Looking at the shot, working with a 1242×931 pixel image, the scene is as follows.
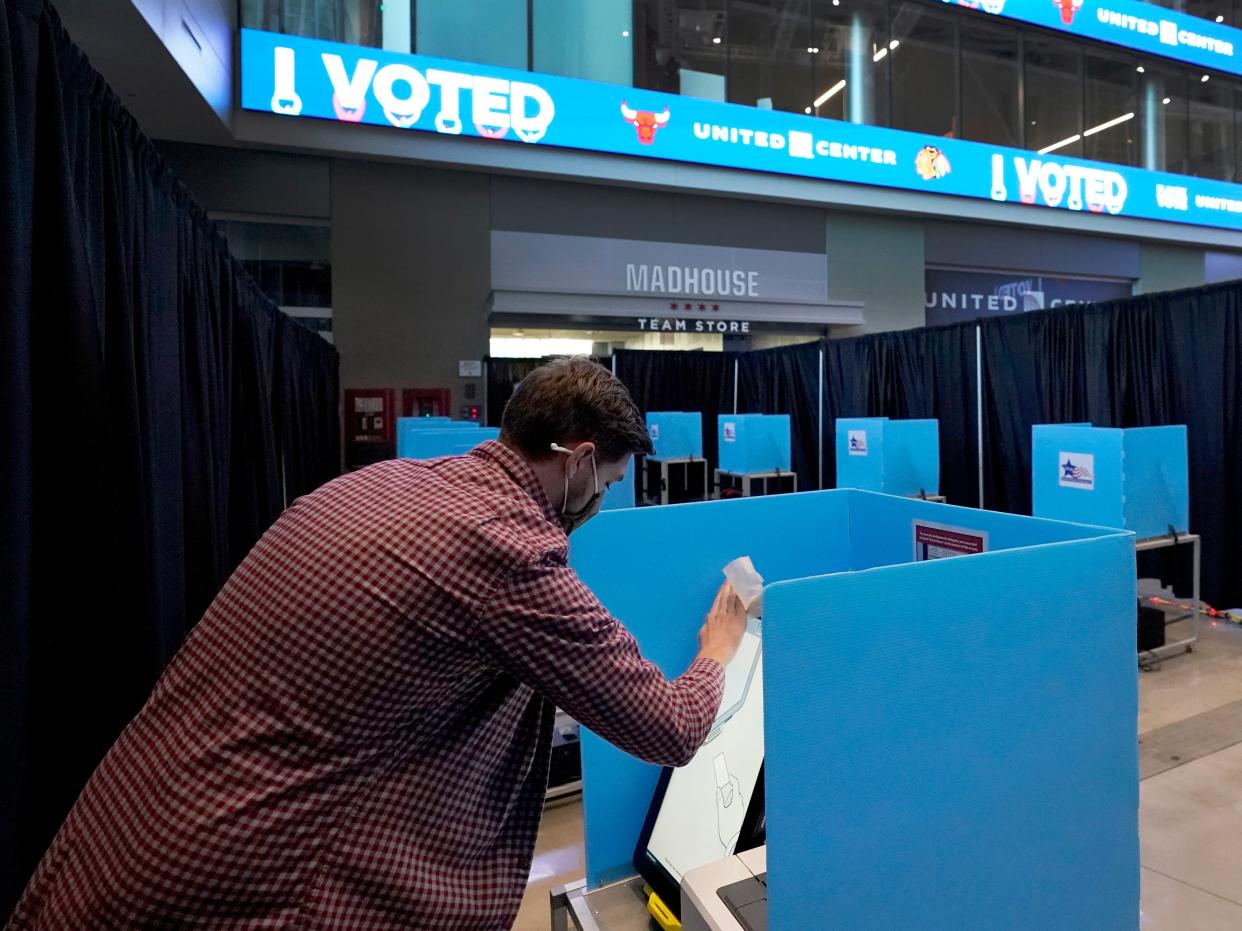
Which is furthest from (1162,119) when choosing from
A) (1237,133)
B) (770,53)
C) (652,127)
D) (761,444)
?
(761,444)

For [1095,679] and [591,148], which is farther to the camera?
[591,148]

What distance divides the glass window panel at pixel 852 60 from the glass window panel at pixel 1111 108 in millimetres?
3522

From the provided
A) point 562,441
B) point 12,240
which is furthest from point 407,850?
point 12,240

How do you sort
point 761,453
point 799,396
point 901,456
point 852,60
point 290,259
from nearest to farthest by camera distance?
point 901,456
point 761,453
point 290,259
point 799,396
point 852,60

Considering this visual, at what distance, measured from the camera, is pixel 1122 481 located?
3678 millimetres

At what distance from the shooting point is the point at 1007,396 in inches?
256

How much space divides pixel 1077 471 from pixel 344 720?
4.16m

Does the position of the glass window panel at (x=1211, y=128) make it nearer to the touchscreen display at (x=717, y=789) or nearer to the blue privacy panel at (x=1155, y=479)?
the blue privacy panel at (x=1155, y=479)

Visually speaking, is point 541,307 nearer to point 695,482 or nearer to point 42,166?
point 695,482

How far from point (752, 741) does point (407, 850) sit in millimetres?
568

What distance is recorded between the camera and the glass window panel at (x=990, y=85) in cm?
1023

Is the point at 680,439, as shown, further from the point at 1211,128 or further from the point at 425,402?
the point at 1211,128

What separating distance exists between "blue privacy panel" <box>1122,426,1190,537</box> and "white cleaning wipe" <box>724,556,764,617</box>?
3.33 metres

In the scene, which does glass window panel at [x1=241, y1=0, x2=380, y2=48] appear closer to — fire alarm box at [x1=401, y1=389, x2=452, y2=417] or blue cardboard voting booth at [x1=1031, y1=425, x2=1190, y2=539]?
fire alarm box at [x1=401, y1=389, x2=452, y2=417]
